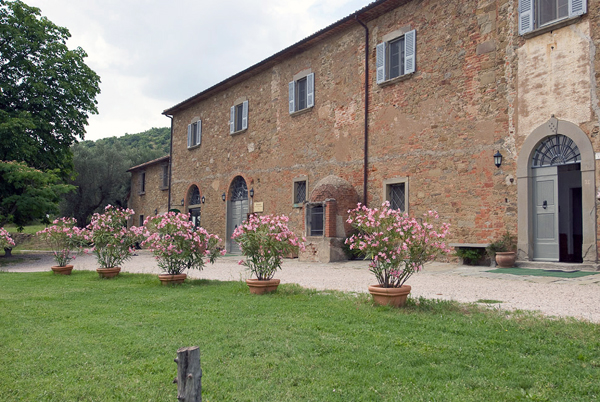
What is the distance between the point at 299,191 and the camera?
16.5 m

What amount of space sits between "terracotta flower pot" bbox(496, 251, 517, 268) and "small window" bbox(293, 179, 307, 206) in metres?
7.53

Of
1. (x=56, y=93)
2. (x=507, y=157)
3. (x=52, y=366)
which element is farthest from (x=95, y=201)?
(x=52, y=366)

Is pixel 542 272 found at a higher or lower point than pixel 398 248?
lower

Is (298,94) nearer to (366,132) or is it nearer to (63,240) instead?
(366,132)

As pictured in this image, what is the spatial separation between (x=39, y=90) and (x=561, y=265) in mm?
18722

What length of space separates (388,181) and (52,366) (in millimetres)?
10893

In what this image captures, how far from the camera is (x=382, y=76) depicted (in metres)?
13.5

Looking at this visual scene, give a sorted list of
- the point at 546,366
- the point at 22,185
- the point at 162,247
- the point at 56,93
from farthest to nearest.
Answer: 1. the point at 56,93
2. the point at 22,185
3. the point at 162,247
4. the point at 546,366

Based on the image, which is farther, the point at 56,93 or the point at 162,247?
the point at 56,93

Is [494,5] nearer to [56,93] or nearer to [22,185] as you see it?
[22,185]

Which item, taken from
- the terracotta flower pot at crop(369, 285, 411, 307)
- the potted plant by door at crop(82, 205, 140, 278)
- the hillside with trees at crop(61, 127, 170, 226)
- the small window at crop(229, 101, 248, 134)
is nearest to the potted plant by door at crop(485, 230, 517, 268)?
the terracotta flower pot at crop(369, 285, 411, 307)

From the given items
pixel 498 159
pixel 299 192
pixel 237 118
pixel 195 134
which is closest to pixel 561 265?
pixel 498 159

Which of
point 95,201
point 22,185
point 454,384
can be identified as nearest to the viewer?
point 454,384

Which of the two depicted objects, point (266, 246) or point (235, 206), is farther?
point (235, 206)
